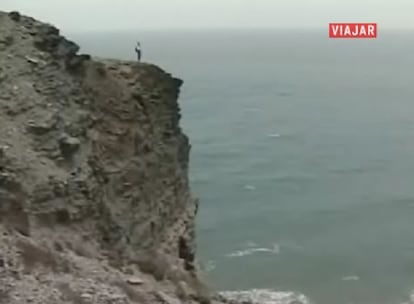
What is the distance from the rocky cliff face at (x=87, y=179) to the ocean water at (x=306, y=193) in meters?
21.1

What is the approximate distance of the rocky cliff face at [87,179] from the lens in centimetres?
1420

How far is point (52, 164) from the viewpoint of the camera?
17141 millimetres

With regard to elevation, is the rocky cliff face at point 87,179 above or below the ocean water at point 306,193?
above

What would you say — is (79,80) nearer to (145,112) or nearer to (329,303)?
(145,112)

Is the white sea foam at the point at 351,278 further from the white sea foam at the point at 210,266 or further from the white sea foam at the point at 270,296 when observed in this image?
the white sea foam at the point at 210,266

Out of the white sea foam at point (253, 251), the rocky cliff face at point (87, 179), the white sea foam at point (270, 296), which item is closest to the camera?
the rocky cliff face at point (87, 179)

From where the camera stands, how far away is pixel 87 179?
1791 cm

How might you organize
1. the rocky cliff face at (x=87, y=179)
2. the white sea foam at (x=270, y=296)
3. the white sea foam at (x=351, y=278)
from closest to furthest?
1. the rocky cliff face at (x=87, y=179)
2. the white sea foam at (x=270, y=296)
3. the white sea foam at (x=351, y=278)

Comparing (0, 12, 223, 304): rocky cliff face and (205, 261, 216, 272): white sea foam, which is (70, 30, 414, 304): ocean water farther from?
(0, 12, 223, 304): rocky cliff face

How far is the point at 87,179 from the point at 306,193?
4671 centimetres

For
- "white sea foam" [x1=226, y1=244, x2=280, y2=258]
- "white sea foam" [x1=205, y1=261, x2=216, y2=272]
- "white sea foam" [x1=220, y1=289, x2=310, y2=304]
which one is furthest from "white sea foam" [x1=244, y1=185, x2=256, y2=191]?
"white sea foam" [x1=220, y1=289, x2=310, y2=304]

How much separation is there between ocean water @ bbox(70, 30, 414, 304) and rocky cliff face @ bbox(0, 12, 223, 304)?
21117 millimetres

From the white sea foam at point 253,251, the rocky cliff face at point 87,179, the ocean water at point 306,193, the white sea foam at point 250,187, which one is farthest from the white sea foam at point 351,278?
the rocky cliff face at point 87,179

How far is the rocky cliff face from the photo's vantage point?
559 inches
